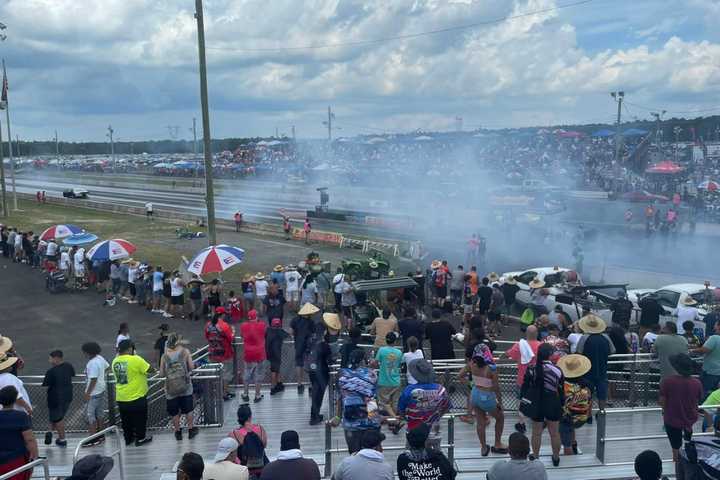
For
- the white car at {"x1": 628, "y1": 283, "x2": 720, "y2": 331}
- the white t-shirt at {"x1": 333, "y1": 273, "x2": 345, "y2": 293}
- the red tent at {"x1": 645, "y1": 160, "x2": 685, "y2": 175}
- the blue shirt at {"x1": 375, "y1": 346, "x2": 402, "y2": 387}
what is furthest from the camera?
the red tent at {"x1": 645, "y1": 160, "x2": 685, "y2": 175}

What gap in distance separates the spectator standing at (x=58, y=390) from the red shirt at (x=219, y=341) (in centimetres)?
228

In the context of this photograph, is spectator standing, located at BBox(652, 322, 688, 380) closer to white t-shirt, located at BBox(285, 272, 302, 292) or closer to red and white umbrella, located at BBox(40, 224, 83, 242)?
white t-shirt, located at BBox(285, 272, 302, 292)

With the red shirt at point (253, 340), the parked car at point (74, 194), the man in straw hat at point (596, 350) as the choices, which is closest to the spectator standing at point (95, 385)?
the red shirt at point (253, 340)

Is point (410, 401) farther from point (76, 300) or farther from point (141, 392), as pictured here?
point (76, 300)

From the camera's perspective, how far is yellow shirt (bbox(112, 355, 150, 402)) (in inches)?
331

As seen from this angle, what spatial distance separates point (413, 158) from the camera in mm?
66938

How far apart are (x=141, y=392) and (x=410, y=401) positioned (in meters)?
3.90

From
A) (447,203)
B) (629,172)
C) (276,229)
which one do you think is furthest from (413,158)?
(276,229)

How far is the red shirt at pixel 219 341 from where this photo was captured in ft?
34.3

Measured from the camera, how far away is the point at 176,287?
1823cm

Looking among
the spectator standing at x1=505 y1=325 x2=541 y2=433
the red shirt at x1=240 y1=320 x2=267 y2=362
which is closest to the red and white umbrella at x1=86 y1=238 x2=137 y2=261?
the red shirt at x1=240 y1=320 x2=267 y2=362

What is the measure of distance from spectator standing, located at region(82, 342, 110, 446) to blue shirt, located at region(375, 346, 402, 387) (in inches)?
153

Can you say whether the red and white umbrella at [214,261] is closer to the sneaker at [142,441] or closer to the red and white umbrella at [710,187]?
the sneaker at [142,441]

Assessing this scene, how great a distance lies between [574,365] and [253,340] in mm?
4853
